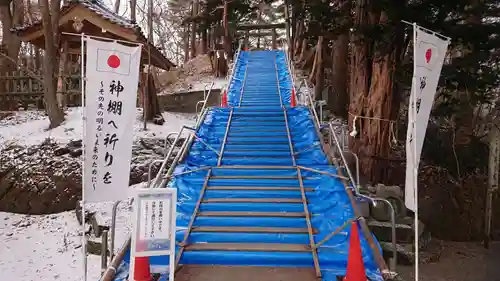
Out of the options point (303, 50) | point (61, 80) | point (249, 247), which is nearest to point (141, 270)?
point (249, 247)

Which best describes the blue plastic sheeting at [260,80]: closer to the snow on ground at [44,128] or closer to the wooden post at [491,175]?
the snow on ground at [44,128]

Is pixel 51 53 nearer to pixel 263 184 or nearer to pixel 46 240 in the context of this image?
pixel 46 240

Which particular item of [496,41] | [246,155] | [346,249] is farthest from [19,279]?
[496,41]

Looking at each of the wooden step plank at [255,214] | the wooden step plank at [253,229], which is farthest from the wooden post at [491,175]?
the wooden step plank at [253,229]

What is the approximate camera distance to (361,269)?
4.03 metres

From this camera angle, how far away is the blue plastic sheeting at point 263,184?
4727 millimetres

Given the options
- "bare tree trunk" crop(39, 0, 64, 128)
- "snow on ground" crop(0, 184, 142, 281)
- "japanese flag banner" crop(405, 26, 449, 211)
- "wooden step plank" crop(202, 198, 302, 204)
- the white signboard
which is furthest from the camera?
"bare tree trunk" crop(39, 0, 64, 128)

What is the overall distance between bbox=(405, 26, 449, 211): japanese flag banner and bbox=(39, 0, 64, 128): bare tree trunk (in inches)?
421

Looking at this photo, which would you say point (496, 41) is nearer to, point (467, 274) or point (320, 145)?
point (320, 145)

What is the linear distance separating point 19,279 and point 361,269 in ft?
21.8

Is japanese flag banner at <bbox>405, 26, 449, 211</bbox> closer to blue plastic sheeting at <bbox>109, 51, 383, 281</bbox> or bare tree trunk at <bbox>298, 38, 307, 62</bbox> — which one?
blue plastic sheeting at <bbox>109, 51, 383, 281</bbox>

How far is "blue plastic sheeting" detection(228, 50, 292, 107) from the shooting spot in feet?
44.3

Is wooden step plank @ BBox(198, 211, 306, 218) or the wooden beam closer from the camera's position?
wooden step plank @ BBox(198, 211, 306, 218)

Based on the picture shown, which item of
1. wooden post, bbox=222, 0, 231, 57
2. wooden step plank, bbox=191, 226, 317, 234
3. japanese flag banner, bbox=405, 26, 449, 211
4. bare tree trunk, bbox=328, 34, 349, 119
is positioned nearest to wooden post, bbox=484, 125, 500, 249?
bare tree trunk, bbox=328, 34, 349, 119
